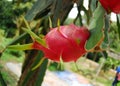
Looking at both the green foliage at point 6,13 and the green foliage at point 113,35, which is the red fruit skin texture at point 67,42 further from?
the green foliage at point 6,13

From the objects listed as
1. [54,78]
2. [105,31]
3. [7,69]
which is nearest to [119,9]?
[105,31]

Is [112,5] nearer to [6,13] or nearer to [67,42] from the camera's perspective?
[67,42]

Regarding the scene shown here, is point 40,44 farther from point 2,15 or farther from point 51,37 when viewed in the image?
point 2,15

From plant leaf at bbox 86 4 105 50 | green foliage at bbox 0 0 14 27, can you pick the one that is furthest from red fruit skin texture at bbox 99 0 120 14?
green foliage at bbox 0 0 14 27

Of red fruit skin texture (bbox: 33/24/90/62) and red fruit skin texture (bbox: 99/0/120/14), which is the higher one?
red fruit skin texture (bbox: 99/0/120/14)

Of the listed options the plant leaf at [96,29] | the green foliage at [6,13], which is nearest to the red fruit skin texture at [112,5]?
the plant leaf at [96,29]

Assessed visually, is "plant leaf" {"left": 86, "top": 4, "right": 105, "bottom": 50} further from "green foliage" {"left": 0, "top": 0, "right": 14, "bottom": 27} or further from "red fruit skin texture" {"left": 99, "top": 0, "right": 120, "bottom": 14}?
"green foliage" {"left": 0, "top": 0, "right": 14, "bottom": 27}

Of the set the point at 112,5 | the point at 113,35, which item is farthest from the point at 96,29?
the point at 113,35

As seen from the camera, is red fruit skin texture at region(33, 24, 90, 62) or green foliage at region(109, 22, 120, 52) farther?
green foliage at region(109, 22, 120, 52)

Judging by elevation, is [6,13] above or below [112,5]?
below

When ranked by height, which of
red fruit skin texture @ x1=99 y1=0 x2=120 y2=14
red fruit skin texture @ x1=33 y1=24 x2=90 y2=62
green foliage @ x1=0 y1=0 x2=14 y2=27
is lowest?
green foliage @ x1=0 y1=0 x2=14 y2=27
